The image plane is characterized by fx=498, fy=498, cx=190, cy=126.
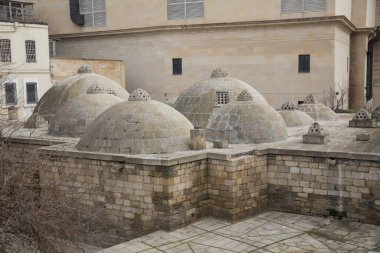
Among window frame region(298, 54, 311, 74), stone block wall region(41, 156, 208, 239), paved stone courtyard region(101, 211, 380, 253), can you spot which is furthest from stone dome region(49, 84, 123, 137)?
window frame region(298, 54, 311, 74)

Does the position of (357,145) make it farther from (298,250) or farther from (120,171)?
(120,171)

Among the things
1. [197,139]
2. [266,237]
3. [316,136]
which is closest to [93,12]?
[197,139]

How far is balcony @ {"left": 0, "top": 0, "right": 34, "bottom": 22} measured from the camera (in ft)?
107

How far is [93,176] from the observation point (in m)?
14.5

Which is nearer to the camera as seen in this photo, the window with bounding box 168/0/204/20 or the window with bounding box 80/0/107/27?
the window with bounding box 168/0/204/20

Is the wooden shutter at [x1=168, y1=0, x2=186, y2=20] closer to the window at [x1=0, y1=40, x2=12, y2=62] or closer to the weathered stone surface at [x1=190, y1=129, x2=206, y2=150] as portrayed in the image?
the window at [x1=0, y1=40, x2=12, y2=62]

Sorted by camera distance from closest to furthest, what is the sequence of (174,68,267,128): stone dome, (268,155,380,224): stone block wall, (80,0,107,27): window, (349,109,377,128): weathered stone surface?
(268,155,380,224): stone block wall < (174,68,267,128): stone dome < (349,109,377,128): weathered stone surface < (80,0,107,27): window

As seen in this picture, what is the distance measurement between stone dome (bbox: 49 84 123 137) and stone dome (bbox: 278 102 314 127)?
23.6 feet

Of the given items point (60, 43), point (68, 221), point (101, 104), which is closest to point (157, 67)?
point (60, 43)

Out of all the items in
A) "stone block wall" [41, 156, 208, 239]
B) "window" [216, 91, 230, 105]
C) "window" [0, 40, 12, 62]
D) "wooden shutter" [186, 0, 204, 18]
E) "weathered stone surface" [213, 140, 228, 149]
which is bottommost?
"stone block wall" [41, 156, 208, 239]

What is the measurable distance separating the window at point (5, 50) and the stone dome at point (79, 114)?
37.9 ft

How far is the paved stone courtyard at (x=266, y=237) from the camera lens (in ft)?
39.4

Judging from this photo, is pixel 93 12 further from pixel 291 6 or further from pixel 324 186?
pixel 324 186

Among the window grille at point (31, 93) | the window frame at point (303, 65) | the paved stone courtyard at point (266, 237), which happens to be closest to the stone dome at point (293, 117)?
the paved stone courtyard at point (266, 237)
